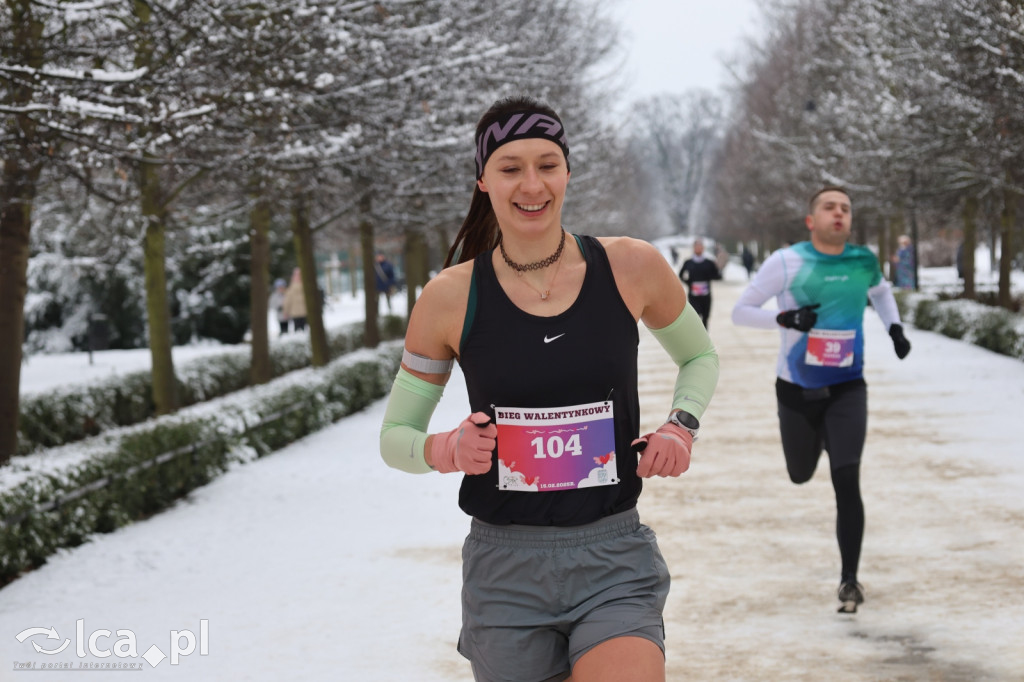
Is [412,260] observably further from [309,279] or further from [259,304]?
[259,304]

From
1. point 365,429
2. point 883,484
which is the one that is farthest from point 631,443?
point 365,429

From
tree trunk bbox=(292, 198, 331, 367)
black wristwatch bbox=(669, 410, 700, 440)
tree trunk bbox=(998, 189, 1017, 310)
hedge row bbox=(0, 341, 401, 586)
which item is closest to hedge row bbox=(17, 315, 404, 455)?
tree trunk bbox=(292, 198, 331, 367)

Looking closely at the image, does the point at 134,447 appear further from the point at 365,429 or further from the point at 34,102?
the point at 365,429

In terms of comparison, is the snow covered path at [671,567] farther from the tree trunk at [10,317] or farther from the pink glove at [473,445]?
the pink glove at [473,445]

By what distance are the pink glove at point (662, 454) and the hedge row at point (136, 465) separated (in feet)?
16.1

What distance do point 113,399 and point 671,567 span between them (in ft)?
28.3

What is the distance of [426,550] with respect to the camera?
7.28m

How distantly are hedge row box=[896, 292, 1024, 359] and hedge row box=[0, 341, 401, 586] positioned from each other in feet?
30.1

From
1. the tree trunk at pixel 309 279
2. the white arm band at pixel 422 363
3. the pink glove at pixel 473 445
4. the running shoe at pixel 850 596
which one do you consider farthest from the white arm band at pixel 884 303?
the tree trunk at pixel 309 279

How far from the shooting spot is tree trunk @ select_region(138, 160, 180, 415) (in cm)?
1127

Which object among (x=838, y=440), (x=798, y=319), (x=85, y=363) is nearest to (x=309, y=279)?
(x=85, y=363)

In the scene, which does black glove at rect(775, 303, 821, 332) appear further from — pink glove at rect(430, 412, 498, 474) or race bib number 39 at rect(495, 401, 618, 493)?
pink glove at rect(430, 412, 498, 474)

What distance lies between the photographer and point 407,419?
9.28ft

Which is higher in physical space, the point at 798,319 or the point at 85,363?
the point at 798,319
